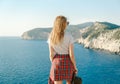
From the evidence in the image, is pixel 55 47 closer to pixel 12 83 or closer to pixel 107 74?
pixel 12 83

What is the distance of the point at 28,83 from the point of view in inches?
2687

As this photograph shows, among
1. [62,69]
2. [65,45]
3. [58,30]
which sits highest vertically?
[58,30]

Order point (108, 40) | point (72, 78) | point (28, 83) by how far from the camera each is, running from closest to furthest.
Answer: point (72, 78) < point (28, 83) < point (108, 40)

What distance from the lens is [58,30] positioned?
557 centimetres

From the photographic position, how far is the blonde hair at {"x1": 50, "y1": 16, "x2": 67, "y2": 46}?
5539mm

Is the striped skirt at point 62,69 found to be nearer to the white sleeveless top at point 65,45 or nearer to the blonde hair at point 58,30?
the white sleeveless top at point 65,45

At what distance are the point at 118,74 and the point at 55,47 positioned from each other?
82989 mm

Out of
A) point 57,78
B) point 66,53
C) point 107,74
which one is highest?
point 66,53

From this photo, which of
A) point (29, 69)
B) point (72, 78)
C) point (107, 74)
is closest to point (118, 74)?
point (107, 74)

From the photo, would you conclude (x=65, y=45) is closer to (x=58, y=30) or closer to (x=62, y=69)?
(x=58, y=30)

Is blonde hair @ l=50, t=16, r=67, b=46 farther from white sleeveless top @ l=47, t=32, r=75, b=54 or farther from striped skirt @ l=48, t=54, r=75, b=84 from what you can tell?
striped skirt @ l=48, t=54, r=75, b=84

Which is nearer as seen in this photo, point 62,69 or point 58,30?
point 58,30

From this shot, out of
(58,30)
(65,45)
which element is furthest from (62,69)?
(58,30)

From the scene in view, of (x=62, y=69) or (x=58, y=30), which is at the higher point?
(x=58, y=30)
